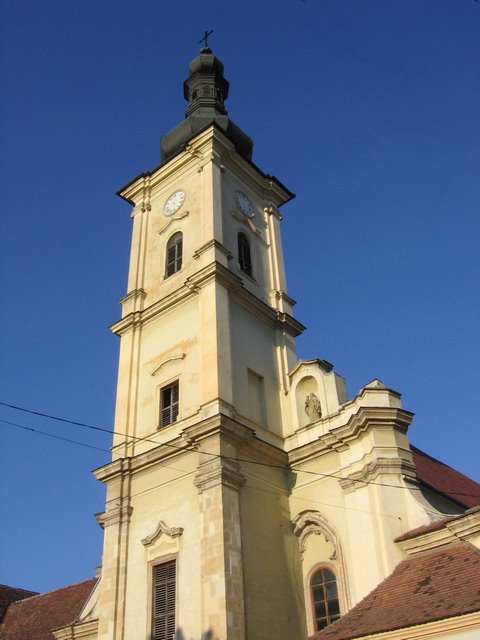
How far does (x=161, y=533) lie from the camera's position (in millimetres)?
17359

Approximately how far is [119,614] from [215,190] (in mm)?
12688

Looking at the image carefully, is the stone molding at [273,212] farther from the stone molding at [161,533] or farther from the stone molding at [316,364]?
the stone molding at [161,533]

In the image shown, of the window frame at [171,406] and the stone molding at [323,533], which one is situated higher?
the window frame at [171,406]

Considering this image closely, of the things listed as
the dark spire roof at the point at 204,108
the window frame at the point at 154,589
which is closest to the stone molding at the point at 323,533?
the window frame at the point at 154,589

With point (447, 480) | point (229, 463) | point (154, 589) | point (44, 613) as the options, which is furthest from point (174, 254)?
point (44, 613)

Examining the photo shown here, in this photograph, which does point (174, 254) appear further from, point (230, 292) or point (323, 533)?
point (323, 533)

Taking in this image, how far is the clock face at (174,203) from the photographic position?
24.0 m

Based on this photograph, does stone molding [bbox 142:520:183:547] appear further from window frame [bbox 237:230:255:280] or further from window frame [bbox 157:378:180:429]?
window frame [bbox 237:230:255:280]

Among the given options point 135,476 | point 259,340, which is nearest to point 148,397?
point 135,476

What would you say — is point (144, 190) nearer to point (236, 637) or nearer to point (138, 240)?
point (138, 240)

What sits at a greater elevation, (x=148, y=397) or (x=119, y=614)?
(x=148, y=397)

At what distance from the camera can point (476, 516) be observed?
1409cm

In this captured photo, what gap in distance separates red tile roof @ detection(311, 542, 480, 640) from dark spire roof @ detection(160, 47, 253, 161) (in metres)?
15.7

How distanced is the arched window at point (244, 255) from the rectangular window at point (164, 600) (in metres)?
9.55
